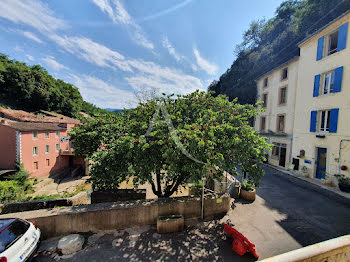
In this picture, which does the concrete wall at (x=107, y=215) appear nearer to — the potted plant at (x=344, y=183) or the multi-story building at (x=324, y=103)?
the potted plant at (x=344, y=183)

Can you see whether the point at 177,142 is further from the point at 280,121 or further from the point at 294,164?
the point at 280,121

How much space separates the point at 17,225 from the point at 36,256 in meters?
0.97

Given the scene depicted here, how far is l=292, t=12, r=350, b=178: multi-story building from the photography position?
9.27m

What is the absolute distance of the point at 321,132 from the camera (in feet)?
34.8

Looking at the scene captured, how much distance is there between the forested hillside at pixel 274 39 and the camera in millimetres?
14816

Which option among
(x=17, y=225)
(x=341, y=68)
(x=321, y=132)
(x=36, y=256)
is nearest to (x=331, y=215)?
(x=321, y=132)

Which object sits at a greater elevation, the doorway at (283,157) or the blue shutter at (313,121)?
the blue shutter at (313,121)

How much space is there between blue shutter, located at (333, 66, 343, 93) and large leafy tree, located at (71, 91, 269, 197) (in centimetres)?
786

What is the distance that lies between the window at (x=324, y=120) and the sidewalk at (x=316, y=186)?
3.68 meters

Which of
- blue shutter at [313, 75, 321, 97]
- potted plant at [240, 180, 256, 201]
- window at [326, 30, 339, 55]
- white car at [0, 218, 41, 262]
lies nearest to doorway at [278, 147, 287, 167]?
blue shutter at [313, 75, 321, 97]

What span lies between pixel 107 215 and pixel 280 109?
54.5 ft

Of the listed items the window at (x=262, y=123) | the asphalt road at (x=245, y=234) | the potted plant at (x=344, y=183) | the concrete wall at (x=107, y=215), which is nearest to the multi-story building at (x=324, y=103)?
the potted plant at (x=344, y=183)

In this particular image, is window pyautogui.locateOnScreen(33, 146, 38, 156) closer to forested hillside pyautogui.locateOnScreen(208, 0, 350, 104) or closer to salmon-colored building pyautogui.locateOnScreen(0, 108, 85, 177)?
salmon-colored building pyautogui.locateOnScreen(0, 108, 85, 177)

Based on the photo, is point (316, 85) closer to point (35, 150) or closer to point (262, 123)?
point (262, 123)
